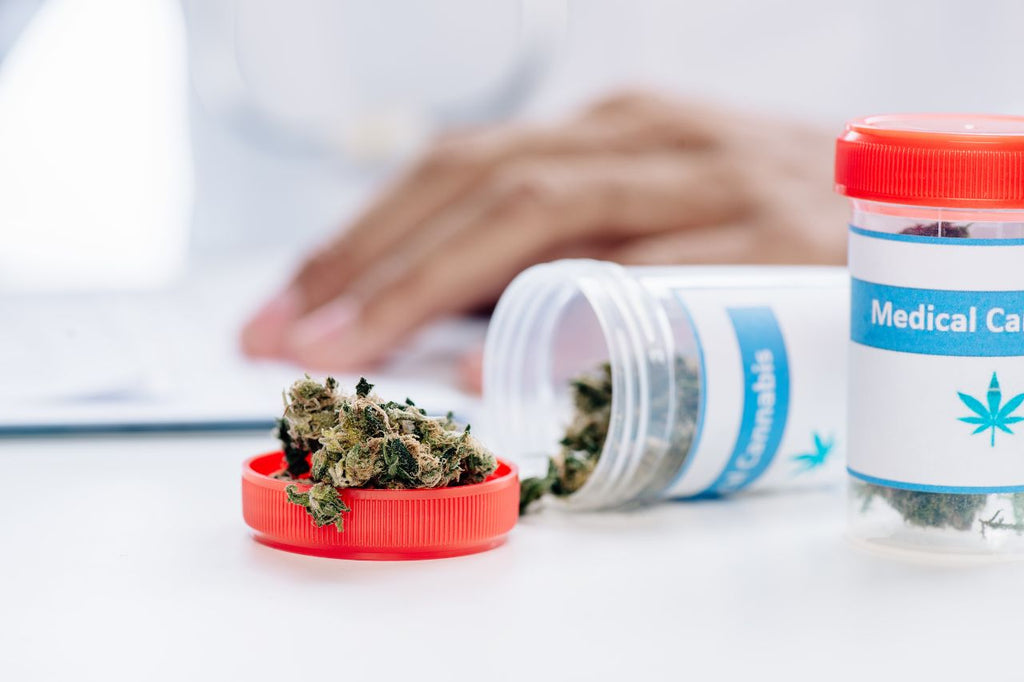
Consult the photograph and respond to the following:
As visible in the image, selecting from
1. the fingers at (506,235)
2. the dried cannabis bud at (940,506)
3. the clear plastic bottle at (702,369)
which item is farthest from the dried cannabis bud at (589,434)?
the fingers at (506,235)

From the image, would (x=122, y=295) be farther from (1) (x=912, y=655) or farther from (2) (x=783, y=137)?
(1) (x=912, y=655)

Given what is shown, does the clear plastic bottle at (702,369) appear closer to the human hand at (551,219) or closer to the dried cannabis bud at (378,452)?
the dried cannabis bud at (378,452)

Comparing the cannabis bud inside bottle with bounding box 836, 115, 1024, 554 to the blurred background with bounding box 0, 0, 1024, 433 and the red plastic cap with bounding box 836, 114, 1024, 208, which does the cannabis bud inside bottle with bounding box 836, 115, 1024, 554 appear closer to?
the red plastic cap with bounding box 836, 114, 1024, 208

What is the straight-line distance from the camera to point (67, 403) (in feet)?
3.01

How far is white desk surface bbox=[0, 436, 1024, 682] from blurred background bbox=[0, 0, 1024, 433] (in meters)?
0.42

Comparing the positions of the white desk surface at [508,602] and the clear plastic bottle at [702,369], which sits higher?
the clear plastic bottle at [702,369]

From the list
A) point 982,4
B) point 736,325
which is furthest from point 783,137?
point 982,4

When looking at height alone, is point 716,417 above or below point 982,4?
below

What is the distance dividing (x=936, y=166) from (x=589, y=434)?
226 mm

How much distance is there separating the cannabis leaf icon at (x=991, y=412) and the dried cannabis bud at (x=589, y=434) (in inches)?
5.4

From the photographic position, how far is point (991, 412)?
24.4 inches

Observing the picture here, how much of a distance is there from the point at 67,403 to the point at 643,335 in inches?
16.9

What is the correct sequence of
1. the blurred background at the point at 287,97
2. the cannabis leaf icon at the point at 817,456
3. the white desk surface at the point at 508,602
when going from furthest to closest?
the blurred background at the point at 287,97 → the cannabis leaf icon at the point at 817,456 → the white desk surface at the point at 508,602

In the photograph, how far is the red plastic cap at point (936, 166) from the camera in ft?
1.97
